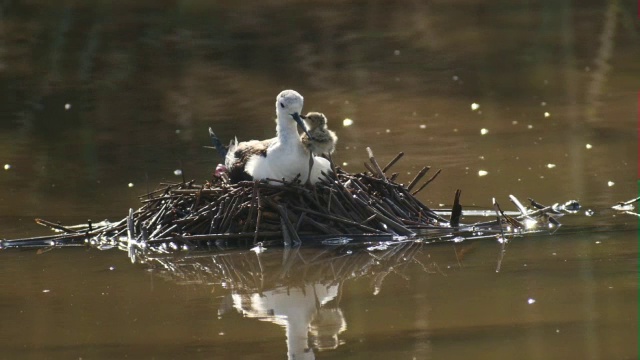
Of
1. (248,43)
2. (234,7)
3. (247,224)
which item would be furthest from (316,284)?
(234,7)

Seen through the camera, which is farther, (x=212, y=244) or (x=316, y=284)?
(x=212, y=244)

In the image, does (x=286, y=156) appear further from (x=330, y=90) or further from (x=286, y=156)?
(x=330, y=90)

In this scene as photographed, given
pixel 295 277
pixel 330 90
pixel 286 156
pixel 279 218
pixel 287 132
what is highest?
pixel 330 90

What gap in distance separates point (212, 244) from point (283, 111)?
97cm

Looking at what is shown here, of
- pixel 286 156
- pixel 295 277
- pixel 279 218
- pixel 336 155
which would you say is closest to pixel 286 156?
A: pixel 286 156

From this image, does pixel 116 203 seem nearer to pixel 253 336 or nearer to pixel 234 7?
pixel 253 336

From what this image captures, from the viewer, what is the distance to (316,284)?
7316mm

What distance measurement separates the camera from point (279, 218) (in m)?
8.35

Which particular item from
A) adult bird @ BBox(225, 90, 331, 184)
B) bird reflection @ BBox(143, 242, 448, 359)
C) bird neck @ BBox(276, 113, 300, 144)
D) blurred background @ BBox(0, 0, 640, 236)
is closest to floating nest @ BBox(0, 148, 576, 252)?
adult bird @ BBox(225, 90, 331, 184)

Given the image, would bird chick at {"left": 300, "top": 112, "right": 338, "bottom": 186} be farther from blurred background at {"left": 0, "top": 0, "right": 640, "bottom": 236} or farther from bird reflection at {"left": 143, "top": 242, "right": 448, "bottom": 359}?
blurred background at {"left": 0, "top": 0, "right": 640, "bottom": 236}

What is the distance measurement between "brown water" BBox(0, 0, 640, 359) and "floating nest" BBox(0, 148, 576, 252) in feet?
0.79

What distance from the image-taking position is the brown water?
20.6 feet

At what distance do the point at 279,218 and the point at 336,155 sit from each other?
352cm

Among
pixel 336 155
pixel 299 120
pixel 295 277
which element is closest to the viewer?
pixel 295 277
